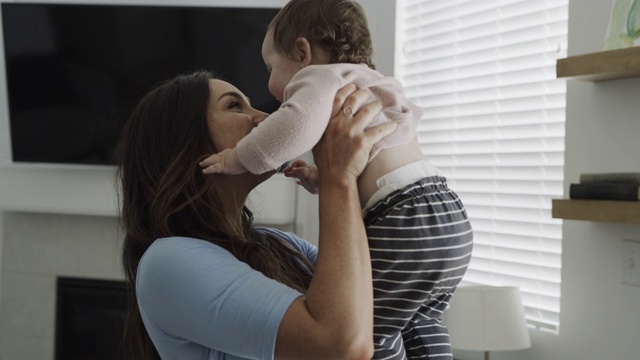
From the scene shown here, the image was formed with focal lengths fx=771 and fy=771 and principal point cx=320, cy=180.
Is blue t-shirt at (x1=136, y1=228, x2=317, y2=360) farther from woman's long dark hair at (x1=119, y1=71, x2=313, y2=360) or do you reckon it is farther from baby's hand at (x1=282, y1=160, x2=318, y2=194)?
baby's hand at (x1=282, y1=160, x2=318, y2=194)

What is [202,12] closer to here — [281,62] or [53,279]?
[53,279]

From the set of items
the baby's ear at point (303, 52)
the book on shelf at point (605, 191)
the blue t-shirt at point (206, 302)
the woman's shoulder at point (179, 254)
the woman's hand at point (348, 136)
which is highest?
the baby's ear at point (303, 52)

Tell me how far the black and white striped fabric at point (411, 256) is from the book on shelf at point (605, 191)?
1006 millimetres

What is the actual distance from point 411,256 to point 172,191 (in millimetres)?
422

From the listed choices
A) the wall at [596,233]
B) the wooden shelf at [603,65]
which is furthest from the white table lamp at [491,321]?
the wooden shelf at [603,65]

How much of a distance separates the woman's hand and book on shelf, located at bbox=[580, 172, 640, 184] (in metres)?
1.16

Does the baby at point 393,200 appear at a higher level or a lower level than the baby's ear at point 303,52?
lower

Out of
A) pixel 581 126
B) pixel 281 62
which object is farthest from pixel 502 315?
pixel 281 62

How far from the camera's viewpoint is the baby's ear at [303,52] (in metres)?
1.42

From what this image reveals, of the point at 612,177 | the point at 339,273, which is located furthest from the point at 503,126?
the point at 339,273

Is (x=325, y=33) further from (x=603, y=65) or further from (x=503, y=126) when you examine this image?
(x=503, y=126)

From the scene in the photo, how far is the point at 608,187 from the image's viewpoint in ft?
7.25

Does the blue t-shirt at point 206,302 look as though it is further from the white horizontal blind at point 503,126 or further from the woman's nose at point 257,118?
the white horizontal blind at point 503,126

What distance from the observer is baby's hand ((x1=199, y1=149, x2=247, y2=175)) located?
4.17ft
